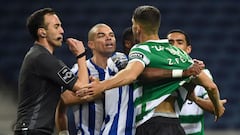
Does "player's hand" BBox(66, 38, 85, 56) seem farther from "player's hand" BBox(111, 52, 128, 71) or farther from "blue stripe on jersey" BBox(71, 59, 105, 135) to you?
"blue stripe on jersey" BBox(71, 59, 105, 135)

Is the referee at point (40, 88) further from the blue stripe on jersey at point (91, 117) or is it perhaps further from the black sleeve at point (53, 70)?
the blue stripe on jersey at point (91, 117)

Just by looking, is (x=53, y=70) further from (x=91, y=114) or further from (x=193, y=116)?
(x=193, y=116)

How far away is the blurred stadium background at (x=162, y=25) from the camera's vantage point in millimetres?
9961

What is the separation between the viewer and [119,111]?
4.72 m

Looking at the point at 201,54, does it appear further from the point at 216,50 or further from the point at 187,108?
the point at 187,108

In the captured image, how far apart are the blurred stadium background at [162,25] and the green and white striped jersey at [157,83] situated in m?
5.32

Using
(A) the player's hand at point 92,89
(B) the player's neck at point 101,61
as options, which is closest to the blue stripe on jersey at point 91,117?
(B) the player's neck at point 101,61

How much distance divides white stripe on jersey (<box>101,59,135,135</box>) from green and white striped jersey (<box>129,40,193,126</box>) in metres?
0.08

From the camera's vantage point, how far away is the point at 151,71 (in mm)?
4469

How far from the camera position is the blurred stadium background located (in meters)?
9.96

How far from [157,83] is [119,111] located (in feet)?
1.17

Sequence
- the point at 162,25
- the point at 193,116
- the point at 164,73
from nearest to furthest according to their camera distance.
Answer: the point at 164,73 → the point at 193,116 → the point at 162,25

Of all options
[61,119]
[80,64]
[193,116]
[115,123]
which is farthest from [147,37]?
[193,116]

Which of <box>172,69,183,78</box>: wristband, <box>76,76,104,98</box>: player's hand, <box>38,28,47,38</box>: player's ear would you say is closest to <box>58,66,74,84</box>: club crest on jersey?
<box>76,76,104,98</box>: player's hand
